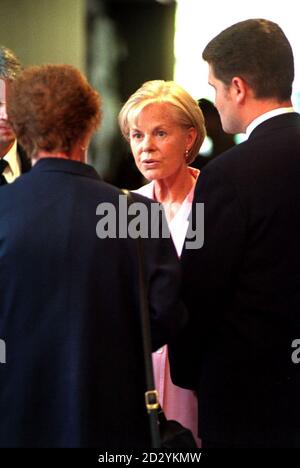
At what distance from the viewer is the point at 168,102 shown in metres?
3.32

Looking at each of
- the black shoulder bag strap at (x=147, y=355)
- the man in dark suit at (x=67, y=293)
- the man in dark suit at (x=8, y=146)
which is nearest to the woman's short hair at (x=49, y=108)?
the man in dark suit at (x=67, y=293)

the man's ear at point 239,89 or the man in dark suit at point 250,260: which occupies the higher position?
the man's ear at point 239,89

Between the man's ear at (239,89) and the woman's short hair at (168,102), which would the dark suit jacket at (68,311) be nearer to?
the man's ear at (239,89)

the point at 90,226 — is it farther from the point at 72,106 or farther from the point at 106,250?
the point at 72,106

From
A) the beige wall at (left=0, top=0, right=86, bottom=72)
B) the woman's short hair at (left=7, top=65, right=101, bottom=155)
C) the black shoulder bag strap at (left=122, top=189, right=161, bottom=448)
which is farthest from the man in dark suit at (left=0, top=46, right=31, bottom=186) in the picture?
the beige wall at (left=0, top=0, right=86, bottom=72)

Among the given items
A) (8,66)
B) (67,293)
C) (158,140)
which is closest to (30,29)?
(8,66)

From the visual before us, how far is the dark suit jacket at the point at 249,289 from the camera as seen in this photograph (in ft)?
8.43

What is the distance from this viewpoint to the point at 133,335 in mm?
2369

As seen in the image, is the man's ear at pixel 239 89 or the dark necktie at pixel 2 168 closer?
the man's ear at pixel 239 89

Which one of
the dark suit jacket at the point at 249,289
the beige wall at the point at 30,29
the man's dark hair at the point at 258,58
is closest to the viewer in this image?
the dark suit jacket at the point at 249,289

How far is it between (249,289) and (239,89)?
1.86 ft

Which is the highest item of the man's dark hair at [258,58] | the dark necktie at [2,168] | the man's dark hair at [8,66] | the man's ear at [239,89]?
the man's dark hair at [8,66]

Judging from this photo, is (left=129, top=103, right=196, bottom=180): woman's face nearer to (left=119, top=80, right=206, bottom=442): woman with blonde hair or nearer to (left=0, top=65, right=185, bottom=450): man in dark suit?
(left=119, top=80, right=206, bottom=442): woman with blonde hair
